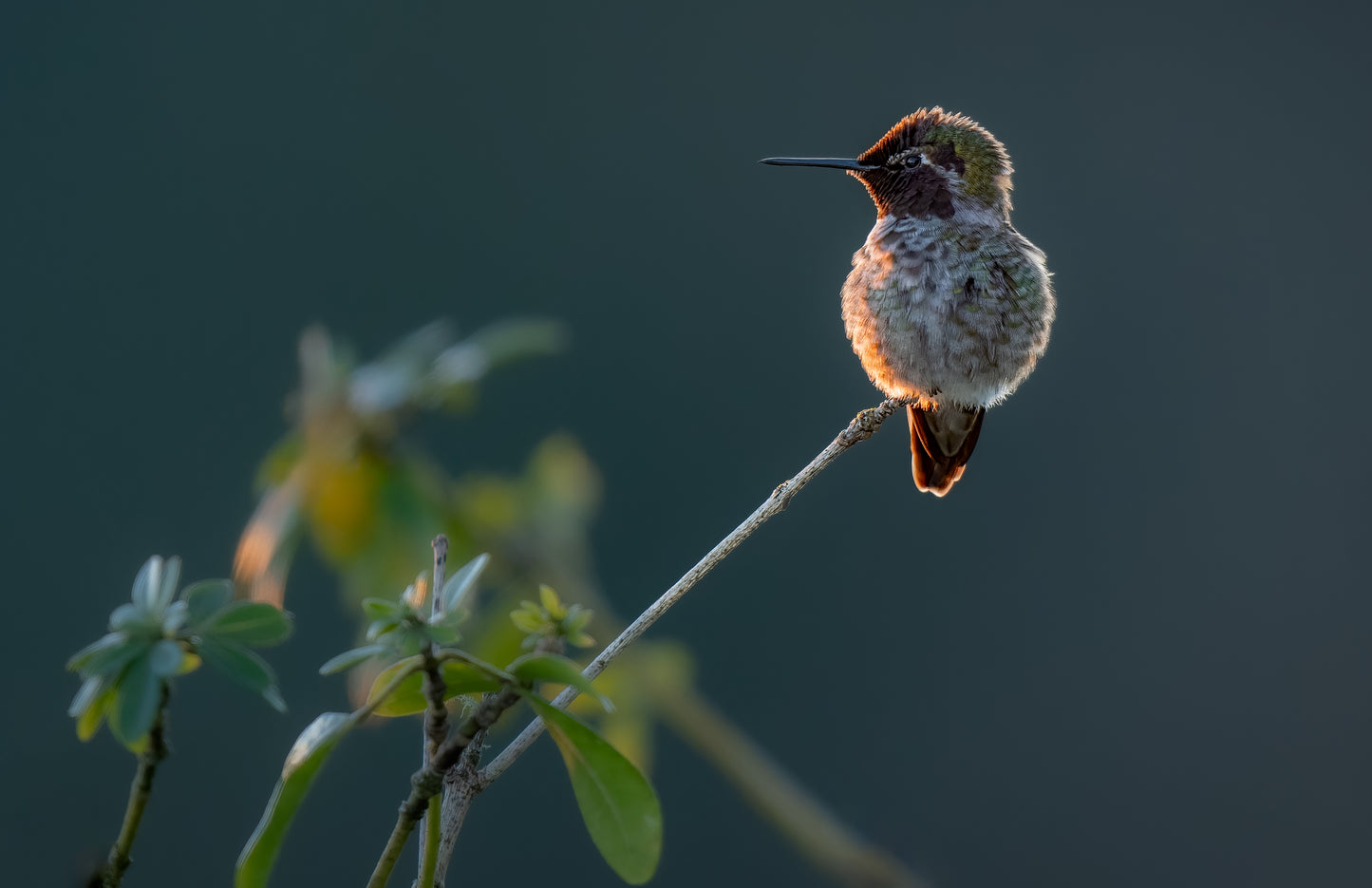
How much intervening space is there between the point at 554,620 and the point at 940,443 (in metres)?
1.19

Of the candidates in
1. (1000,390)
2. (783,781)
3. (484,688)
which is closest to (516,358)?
(783,781)

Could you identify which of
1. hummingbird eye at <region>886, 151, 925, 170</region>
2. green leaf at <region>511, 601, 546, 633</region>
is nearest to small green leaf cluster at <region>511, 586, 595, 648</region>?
green leaf at <region>511, 601, 546, 633</region>

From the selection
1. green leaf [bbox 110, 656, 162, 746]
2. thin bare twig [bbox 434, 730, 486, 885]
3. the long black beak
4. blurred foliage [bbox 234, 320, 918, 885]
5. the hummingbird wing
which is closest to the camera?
green leaf [bbox 110, 656, 162, 746]

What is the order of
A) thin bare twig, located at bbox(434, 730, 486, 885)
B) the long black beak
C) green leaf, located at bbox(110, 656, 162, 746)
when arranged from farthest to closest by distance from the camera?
the long black beak → thin bare twig, located at bbox(434, 730, 486, 885) → green leaf, located at bbox(110, 656, 162, 746)

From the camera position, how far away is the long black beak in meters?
1.48

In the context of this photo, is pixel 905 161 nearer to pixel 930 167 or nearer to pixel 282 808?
pixel 930 167

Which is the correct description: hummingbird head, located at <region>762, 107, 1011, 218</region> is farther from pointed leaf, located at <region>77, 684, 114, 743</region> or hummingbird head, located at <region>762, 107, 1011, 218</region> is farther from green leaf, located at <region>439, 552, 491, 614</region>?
pointed leaf, located at <region>77, 684, 114, 743</region>

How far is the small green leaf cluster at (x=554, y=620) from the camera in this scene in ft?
1.89

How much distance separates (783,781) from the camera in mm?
1056

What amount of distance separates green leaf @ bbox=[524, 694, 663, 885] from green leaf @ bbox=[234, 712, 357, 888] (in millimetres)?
91

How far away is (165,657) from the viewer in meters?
0.44

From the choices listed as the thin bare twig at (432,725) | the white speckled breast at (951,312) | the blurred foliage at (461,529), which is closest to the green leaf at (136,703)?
the thin bare twig at (432,725)

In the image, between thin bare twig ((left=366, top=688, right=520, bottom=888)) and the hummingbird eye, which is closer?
thin bare twig ((left=366, top=688, right=520, bottom=888))

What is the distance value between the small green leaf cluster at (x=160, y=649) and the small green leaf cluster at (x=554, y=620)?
14 cm
